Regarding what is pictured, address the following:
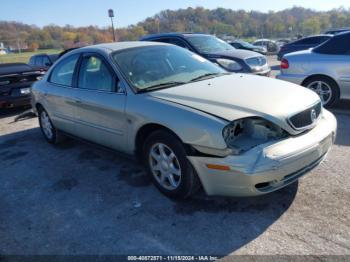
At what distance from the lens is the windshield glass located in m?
3.82

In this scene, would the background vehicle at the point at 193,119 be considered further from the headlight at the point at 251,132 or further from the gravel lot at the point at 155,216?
the gravel lot at the point at 155,216

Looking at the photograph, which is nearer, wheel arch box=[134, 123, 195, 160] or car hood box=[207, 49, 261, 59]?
wheel arch box=[134, 123, 195, 160]

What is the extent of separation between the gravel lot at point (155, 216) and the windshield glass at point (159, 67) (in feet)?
3.92

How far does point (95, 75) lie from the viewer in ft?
13.9

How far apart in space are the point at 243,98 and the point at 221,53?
5506 mm

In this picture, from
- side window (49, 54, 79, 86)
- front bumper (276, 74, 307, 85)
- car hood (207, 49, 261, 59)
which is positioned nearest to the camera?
side window (49, 54, 79, 86)

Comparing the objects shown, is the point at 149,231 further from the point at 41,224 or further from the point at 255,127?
the point at 255,127

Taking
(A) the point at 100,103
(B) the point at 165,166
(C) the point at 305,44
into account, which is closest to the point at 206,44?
(A) the point at 100,103

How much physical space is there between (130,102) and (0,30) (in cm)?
7491

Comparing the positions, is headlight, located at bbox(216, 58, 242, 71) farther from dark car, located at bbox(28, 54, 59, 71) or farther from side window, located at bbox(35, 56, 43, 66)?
side window, located at bbox(35, 56, 43, 66)

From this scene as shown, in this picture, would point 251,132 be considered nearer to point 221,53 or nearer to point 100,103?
point 100,103

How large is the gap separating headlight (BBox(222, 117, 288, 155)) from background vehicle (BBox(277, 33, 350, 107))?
12.7 ft

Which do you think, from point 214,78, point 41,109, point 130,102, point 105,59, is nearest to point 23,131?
point 41,109

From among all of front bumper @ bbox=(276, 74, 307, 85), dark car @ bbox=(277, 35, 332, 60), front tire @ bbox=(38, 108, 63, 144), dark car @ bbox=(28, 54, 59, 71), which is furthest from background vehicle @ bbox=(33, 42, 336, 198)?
dark car @ bbox=(277, 35, 332, 60)
